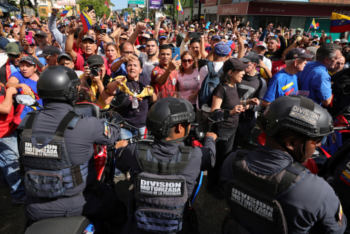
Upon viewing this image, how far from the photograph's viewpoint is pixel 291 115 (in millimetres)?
1360

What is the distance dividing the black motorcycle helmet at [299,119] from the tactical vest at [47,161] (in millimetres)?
1574

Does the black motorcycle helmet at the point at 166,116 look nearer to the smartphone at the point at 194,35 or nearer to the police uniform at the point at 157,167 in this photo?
the police uniform at the point at 157,167

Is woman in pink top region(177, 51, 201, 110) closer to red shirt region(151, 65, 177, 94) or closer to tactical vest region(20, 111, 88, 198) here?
red shirt region(151, 65, 177, 94)

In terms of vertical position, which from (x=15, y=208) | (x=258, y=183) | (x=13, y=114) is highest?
(x=258, y=183)

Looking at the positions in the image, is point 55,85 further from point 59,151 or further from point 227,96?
point 227,96

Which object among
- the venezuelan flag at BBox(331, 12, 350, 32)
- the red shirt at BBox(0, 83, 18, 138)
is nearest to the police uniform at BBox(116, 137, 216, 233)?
the red shirt at BBox(0, 83, 18, 138)

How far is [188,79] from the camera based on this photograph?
4.12 m

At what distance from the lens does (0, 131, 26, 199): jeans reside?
3.02 metres

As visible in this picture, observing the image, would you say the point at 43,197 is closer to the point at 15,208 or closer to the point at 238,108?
the point at 15,208

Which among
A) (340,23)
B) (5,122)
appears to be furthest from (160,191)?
(340,23)

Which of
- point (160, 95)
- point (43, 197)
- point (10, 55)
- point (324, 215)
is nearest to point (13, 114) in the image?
point (10, 55)

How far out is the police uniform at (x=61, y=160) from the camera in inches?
71.1

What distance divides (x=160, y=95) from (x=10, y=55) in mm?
2657

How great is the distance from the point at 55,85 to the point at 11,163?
2.01m
